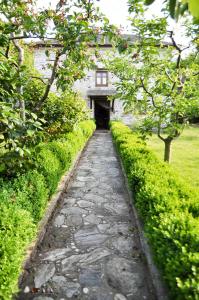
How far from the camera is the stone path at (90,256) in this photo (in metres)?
3.02

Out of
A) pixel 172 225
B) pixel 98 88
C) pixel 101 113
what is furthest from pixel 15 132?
pixel 101 113

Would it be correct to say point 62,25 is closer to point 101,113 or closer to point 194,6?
point 194,6

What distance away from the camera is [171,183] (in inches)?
170

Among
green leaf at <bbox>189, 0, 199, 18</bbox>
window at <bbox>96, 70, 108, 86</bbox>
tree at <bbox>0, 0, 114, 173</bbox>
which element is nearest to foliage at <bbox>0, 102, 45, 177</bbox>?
tree at <bbox>0, 0, 114, 173</bbox>

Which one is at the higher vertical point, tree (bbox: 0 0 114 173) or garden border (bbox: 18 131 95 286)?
tree (bbox: 0 0 114 173)

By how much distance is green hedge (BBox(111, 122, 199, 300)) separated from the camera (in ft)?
7.14

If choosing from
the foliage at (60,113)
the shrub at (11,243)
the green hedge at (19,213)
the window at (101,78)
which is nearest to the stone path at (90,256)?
the green hedge at (19,213)

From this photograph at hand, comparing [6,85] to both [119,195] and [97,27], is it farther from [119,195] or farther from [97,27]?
[119,195]

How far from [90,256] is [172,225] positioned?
1587 millimetres

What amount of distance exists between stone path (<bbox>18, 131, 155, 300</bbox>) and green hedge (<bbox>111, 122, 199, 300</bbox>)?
599mm

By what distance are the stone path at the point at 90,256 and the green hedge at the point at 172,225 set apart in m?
0.60

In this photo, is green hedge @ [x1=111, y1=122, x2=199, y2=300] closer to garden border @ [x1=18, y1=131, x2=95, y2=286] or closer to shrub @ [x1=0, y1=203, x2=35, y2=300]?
shrub @ [x1=0, y1=203, x2=35, y2=300]

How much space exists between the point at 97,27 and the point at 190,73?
324 cm

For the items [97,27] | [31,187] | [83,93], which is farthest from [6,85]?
[83,93]
